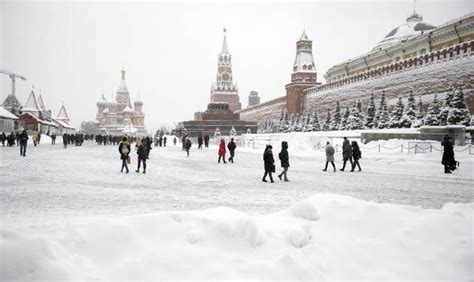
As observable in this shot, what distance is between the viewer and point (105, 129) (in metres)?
97.2

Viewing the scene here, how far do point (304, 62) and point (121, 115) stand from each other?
193ft

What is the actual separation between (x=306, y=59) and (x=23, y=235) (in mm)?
54732

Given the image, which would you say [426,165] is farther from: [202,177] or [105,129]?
[105,129]

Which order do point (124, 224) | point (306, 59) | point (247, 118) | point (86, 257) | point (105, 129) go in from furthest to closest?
point (105, 129), point (247, 118), point (306, 59), point (124, 224), point (86, 257)

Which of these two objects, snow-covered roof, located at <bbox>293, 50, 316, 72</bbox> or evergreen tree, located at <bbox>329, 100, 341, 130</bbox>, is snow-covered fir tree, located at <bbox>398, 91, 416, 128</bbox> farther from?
snow-covered roof, located at <bbox>293, 50, 316, 72</bbox>

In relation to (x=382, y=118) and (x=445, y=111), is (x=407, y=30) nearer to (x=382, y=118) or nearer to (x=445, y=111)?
(x=382, y=118)

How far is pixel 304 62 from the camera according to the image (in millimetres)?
54625

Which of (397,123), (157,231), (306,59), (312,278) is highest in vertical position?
(306,59)

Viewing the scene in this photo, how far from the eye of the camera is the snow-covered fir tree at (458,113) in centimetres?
2095

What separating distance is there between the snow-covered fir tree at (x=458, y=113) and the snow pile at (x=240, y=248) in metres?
19.8

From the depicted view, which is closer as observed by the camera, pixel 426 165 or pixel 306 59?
pixel 426 165

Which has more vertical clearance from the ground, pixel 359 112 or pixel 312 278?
pixel 359 112

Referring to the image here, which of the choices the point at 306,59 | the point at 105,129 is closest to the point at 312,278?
the point at 306,59

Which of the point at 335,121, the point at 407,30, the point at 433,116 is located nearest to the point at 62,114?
the point at 335,121
